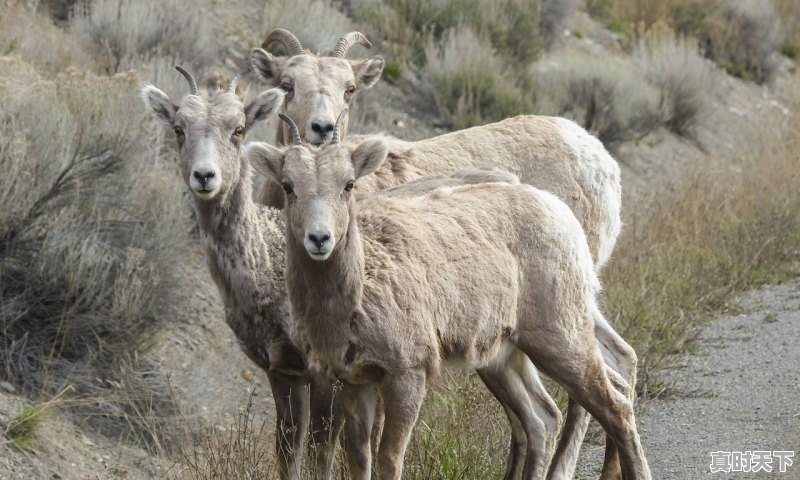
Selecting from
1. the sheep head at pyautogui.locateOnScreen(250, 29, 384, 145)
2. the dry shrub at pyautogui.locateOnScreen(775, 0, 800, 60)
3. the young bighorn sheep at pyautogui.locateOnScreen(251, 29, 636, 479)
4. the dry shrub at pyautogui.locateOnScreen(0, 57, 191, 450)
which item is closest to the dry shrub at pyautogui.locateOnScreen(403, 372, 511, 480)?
the young bighorn sheep at pyautogui.locateOnScreen(251, 29, 636, 479)

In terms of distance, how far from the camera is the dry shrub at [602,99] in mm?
14945

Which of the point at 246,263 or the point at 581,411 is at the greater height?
the point at 246,263

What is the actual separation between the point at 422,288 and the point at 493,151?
274 cm

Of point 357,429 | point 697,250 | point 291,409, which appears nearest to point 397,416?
point 357,429

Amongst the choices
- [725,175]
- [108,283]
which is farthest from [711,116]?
Answer: [108,283]

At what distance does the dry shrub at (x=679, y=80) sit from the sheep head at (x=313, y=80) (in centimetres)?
827

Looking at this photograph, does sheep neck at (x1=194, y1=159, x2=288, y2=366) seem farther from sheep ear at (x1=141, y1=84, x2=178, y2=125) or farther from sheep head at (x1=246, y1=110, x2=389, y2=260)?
sheep head at (x1=246, y1=110, x2=389, y2=260)

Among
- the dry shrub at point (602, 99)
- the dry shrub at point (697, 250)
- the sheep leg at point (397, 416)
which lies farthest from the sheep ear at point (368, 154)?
the dry shrub at point (602, 99)

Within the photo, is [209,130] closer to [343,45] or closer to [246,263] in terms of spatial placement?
[246,263]

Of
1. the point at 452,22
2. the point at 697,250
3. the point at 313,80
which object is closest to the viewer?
the point at 313,80

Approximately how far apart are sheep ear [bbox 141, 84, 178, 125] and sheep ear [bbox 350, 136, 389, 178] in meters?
1.54

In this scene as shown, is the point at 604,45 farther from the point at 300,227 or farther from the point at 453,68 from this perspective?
the point at 300,227

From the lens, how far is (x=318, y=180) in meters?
5.15

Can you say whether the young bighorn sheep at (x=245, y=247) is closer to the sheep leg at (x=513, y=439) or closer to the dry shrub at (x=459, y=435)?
the dry shrub at (x=459, y=435)
